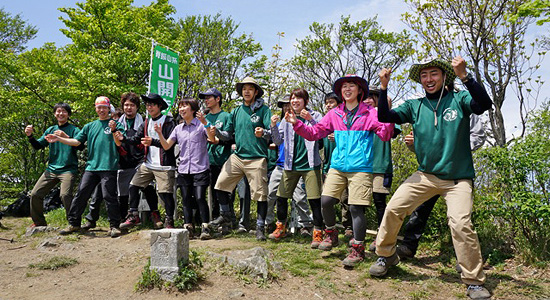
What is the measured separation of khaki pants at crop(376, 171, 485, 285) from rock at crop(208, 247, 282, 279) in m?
1.20

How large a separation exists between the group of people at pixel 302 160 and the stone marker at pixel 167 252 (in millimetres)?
1814

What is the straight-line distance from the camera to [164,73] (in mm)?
8703

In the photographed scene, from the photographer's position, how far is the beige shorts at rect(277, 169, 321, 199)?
5.34m

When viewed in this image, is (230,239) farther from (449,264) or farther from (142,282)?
(449,264)

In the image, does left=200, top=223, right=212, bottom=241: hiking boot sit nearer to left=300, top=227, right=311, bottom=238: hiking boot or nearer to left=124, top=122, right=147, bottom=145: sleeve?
left=300, top=227, right=311, bottom=238: hiking boot

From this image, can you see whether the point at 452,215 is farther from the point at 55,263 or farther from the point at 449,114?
the point at 55,263

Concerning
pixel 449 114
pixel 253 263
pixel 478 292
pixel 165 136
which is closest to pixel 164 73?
pixel 165 136

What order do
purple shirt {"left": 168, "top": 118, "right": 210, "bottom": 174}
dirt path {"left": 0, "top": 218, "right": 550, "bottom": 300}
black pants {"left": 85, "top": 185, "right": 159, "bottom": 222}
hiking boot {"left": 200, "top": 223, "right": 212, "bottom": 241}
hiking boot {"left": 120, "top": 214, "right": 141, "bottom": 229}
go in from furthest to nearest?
black pants {"left": 85, "top": 185, "right": 159, "bottom": 222}, hiking boot {"left": 120, "top": 214, "right": 141, "bottom": 229}, purple shirt {"left": 168, "top": 118, "right": 210, "bottom": 174}, hiking boot {"left": 200, "top": 223, "right": 212, "bottom": 241}, dirt path {"left": 0, "top": 218, "right": 550, "bottom": 300}

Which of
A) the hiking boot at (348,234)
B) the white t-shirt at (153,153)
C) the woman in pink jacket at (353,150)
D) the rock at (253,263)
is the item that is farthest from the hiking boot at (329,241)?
the white t-shirt at (153,153)

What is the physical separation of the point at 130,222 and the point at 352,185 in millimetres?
4118

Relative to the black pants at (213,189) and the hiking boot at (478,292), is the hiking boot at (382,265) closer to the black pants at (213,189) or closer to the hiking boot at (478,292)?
the hiking boot at (478,292)

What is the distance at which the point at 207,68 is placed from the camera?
19.3 m

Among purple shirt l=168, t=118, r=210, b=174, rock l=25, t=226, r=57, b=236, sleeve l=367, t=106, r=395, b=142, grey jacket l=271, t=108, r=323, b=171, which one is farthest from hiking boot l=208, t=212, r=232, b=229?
rock l=25, t=226, r=57, b=236

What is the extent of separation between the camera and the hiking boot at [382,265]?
3.90 metres
